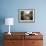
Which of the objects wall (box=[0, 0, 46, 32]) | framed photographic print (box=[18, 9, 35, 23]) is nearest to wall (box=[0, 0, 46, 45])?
wall (box=[0, 0, 46, 32])

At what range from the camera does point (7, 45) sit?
407cm

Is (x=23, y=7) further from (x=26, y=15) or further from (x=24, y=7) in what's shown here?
(x=26, y=15)

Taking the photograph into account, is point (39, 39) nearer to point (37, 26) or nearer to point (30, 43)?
point (30, 43)

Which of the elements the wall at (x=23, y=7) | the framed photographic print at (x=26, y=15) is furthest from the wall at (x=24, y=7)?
the framed photographic print at (x=26, y=15)

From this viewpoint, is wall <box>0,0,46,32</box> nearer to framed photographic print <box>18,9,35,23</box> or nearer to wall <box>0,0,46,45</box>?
wall <box>0,0,46,45</box>

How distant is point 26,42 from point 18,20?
0.93 meters

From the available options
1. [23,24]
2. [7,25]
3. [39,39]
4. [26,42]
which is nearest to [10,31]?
[7,25]

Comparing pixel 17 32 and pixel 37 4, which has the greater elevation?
pixel 37 4

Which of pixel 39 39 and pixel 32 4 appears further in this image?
pixel 32 4

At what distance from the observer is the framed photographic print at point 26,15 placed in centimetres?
460

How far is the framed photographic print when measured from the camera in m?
4.60

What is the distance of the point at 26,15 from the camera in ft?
15.2

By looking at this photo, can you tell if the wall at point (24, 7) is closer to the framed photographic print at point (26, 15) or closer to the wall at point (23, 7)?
the wall at point (23, 7)

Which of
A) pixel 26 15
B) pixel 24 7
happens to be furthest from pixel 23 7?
pixel 26 15
